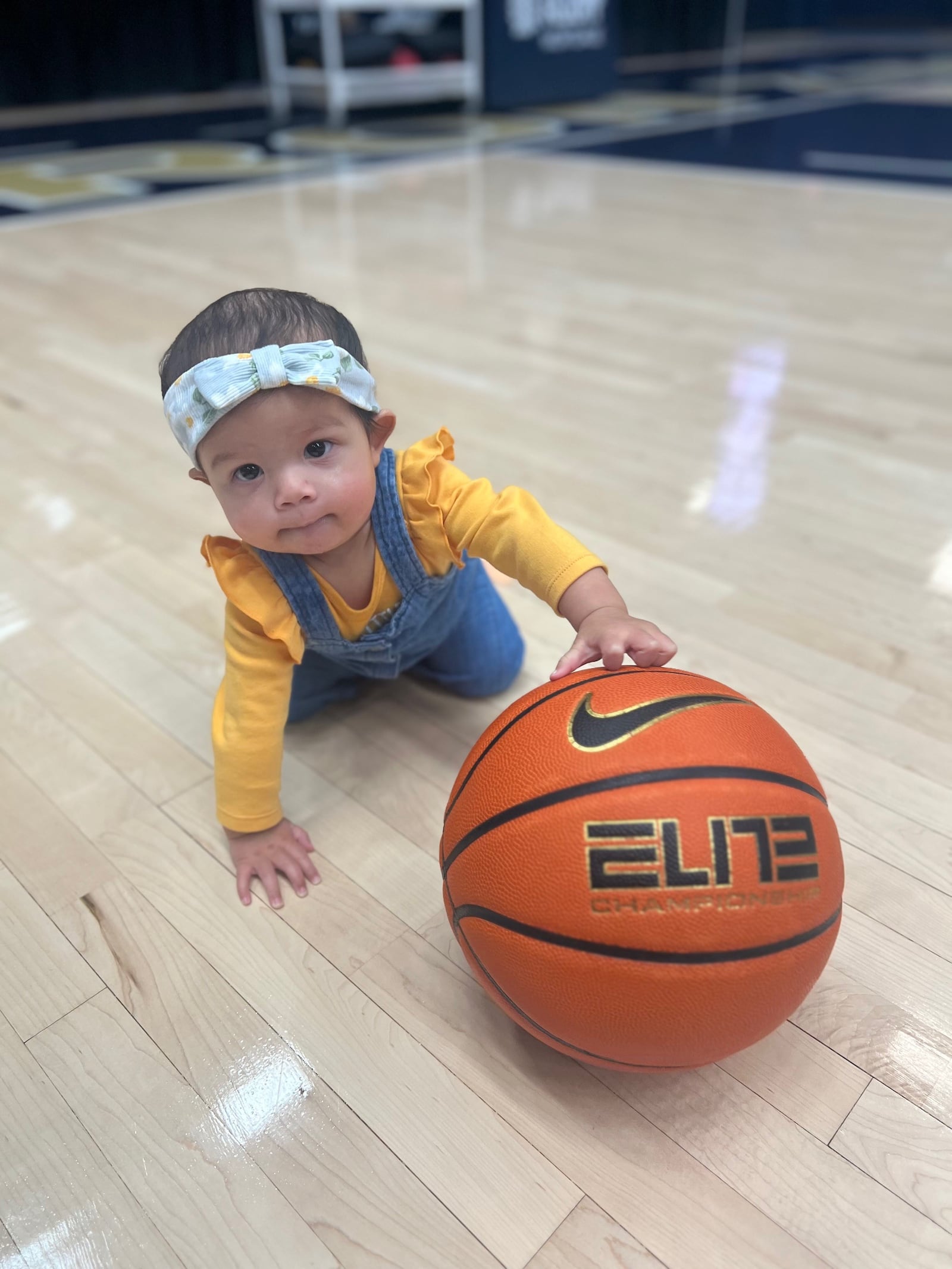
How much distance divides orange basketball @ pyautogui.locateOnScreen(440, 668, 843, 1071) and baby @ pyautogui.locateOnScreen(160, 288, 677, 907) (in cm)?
15

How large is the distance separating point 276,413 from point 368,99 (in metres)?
7.92

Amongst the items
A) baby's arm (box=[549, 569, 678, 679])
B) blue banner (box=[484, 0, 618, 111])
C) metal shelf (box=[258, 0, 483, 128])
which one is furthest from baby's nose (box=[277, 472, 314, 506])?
blue banner (box=[484, 0, 618, 111])

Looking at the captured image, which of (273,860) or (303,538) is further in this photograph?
(273,860)

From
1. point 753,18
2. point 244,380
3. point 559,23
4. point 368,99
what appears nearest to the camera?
point 244,380

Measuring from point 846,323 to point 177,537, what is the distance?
2.40 meters

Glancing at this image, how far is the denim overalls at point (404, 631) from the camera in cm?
124

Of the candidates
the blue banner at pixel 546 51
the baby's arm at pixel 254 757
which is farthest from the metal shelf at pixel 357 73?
the baby's arm at pixel 254 757

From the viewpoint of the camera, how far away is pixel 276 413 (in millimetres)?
1017

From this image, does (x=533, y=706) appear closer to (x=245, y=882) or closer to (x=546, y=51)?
(x=245, y=882)

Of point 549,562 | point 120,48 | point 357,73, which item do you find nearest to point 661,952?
point 549,562

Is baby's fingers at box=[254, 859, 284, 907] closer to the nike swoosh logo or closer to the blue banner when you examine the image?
the nike swoosh logo

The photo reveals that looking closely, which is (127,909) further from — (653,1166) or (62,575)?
(62,575)

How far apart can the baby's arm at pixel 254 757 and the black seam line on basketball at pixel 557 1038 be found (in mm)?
365

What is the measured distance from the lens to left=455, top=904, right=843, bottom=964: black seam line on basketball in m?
0.87
